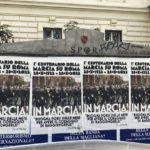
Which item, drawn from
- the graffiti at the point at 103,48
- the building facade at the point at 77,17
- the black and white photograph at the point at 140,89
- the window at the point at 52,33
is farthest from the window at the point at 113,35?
the black and white photograph at the point at 140,89

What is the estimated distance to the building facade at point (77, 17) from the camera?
14938 mm

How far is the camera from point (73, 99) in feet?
19.7

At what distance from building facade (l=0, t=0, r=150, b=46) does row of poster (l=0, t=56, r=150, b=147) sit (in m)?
9.05

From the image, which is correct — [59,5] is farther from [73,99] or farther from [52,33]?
[73,99]

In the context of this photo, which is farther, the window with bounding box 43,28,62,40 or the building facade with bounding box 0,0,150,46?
the window with bounding box 43,28,62,40

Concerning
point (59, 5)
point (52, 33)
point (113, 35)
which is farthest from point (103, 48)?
point (113, 35)

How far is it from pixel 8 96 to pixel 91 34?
1.91m

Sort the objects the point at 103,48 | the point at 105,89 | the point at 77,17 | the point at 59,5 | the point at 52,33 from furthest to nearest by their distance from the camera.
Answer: the point at 52,33 < the point at 77,17 < the point at 59,5 < the point at 103,48 < the point at 105,89

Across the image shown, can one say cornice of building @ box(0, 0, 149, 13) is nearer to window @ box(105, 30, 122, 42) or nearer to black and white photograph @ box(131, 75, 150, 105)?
window @ box(105, 30, 122, 42)

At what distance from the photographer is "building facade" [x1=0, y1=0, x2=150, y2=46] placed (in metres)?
14.9

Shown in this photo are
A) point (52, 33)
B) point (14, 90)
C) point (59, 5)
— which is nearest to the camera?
point (14, 90)

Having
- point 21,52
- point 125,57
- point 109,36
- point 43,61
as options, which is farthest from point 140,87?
point 109,36

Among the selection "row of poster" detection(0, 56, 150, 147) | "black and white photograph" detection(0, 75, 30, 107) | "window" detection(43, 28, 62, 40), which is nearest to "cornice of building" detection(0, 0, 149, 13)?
"window" detection(43, 28, 62, 40)

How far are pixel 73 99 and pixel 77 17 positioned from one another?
9984 mm
